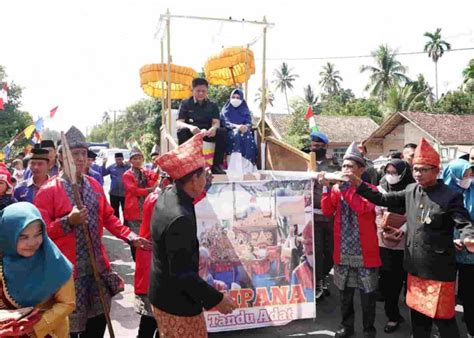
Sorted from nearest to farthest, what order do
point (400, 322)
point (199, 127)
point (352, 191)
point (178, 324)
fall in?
point (178, 324) → point (352, 191) → point (400, 322) → point (199, 127)

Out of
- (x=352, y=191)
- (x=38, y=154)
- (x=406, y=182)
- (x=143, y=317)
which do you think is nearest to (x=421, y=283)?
(x=352, y=191)

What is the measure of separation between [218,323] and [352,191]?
178cm

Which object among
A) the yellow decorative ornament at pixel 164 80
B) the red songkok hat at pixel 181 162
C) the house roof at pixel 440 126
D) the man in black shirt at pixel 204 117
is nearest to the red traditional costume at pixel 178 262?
the red songkok hat at pixel 181 162

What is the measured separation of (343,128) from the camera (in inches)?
1382

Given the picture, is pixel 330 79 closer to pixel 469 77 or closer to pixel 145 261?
pixel 469 77

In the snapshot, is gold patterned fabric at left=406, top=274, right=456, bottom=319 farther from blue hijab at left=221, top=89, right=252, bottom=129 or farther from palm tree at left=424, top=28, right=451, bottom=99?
palm tree at left=424, top=28, right=451, bottom=99

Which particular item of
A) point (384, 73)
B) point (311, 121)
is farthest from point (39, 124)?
point (384, 73)

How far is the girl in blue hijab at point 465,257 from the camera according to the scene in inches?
160

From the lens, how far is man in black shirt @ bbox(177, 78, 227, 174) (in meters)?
5.88

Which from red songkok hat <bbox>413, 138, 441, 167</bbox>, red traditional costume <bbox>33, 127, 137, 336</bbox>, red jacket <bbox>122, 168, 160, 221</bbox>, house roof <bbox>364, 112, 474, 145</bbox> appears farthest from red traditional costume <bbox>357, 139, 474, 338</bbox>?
house roof <bbox>364, 112, 474, 145</bbox>

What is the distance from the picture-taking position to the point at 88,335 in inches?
128

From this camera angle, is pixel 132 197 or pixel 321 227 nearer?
pixel 321 227

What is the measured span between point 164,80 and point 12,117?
27.1m

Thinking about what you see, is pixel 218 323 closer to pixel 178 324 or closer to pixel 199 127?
pixel 178 324
